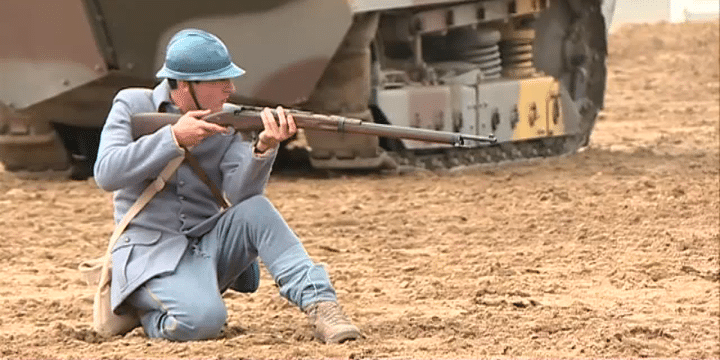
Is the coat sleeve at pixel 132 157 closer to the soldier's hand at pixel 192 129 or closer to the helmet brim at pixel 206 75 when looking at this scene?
the soldier's hand at pixel 192 129

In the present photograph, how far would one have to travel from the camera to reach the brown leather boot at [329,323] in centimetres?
574

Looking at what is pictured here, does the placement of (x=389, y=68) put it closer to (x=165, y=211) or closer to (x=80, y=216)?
(x=80, y=216)

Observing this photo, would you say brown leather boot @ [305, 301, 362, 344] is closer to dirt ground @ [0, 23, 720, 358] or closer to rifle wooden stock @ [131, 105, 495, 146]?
dirt ground @ [0, 23, 720, 358]

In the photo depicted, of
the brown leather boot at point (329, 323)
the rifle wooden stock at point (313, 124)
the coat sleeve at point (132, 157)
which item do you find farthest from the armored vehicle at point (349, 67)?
the brown leather boot at point (329, 323)

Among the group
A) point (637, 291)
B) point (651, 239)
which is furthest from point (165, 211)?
point (651, 239)

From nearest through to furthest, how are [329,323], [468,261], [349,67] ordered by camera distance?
[329,323] → [468,261] → [349,67]

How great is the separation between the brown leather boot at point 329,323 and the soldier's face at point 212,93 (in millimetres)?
706

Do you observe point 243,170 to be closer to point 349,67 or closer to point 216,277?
point 216,277

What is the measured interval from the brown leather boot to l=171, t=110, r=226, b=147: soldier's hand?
0.64 m

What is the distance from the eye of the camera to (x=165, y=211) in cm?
600

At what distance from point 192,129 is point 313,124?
372mm

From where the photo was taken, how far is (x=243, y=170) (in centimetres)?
584

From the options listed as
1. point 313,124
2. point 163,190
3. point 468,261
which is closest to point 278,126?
→ point 313,124

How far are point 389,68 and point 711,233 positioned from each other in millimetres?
3467
